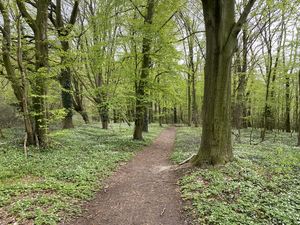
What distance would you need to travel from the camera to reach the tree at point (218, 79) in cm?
655

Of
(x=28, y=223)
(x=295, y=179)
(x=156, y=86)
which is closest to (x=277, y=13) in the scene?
(x=156, y=86)

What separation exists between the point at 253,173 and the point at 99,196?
445cm

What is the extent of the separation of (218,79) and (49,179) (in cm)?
592

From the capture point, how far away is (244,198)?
182 inches

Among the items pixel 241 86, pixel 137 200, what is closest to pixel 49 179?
pixel 137 200

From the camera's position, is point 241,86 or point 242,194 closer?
point 242,194

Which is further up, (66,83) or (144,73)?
(144,73)

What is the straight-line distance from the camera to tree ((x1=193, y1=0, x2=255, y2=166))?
21.5ft

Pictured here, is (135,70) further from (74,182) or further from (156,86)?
(74,182)

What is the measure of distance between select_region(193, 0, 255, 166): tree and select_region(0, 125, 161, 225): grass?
3.55 m

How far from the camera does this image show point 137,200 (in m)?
5.10

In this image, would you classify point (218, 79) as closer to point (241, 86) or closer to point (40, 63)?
point (40, 63)

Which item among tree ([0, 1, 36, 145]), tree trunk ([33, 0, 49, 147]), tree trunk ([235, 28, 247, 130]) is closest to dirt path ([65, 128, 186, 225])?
tree trunk ([33, 0, 49, 147])

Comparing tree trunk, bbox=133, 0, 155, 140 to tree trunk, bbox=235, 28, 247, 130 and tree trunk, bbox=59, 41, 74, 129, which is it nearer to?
tree trunk, bbox=59, 41, 74, 129
